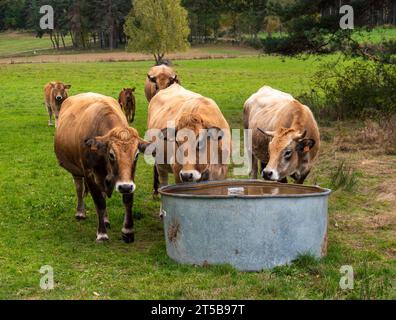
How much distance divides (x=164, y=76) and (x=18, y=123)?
5.86 m

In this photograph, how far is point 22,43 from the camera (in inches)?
4402

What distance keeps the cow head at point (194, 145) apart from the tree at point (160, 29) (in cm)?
6213

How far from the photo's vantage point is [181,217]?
745 centimetres

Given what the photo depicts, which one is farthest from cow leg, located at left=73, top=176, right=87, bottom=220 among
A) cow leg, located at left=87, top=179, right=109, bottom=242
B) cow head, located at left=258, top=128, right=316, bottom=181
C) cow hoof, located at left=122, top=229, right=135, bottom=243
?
cow head, located at left=258, top=128, right=316, bottom=181

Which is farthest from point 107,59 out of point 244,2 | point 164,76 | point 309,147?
point 309,147

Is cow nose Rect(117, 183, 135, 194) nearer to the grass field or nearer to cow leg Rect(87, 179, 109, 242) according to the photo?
the grass field

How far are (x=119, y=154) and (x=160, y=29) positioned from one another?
64.0m

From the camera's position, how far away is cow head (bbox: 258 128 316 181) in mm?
9133

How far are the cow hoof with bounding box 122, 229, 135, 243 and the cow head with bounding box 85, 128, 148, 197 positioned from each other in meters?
0.68

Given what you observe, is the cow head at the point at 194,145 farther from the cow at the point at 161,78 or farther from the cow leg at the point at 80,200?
the cow at the point at 161,78

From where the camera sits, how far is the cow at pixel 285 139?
923 cm

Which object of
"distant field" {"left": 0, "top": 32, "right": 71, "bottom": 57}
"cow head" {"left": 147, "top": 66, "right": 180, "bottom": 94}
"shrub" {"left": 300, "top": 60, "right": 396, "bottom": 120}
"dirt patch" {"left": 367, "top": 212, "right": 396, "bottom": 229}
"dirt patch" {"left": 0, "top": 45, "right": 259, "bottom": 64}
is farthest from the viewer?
"distant field" {"left": 0, "top": 32, "right": 71, "bottom": 57}

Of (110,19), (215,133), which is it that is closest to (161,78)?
(215,133)

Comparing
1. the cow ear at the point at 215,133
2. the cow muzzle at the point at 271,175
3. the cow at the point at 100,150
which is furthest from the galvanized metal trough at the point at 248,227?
the cow muzzle at the point at 271,175
